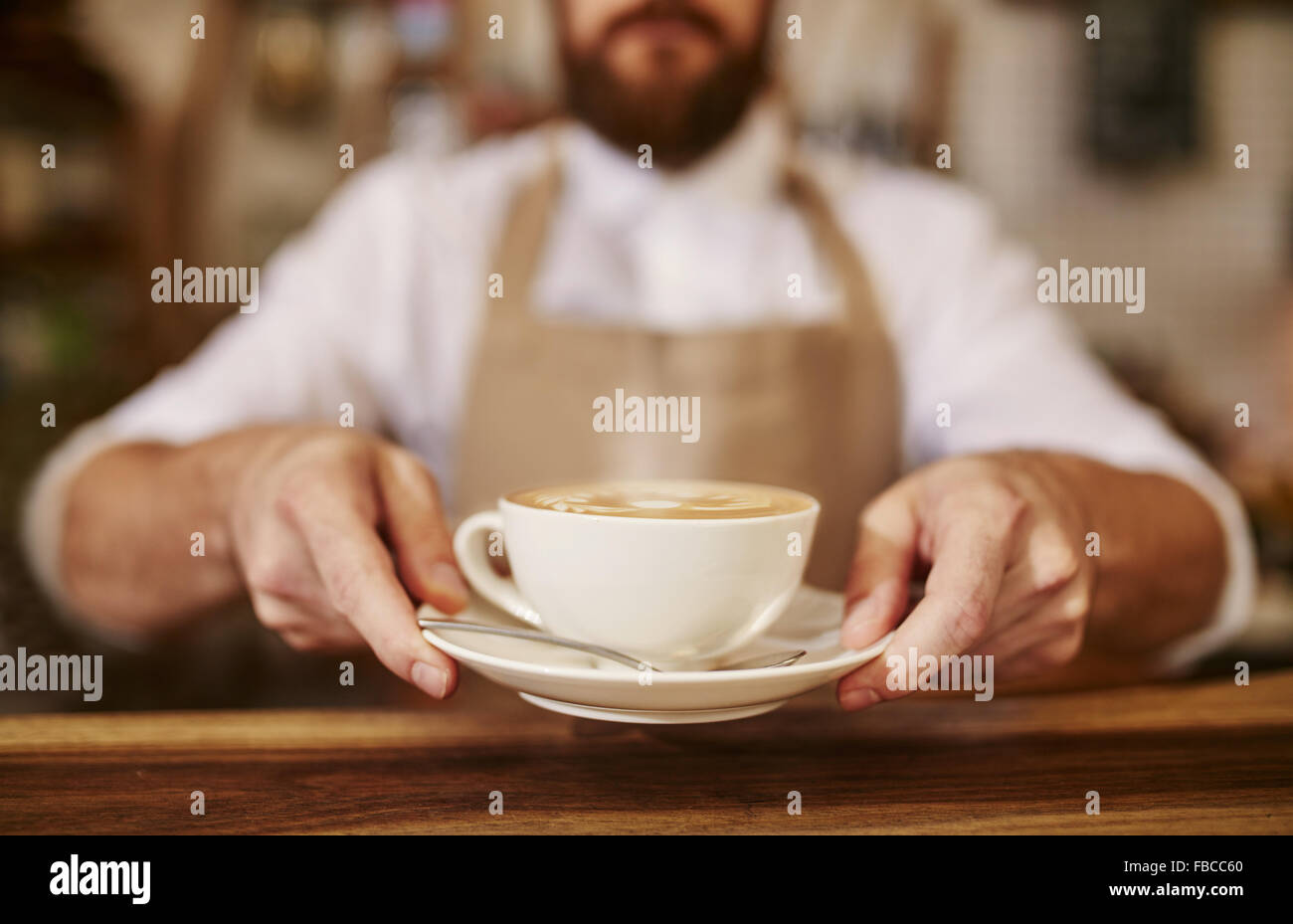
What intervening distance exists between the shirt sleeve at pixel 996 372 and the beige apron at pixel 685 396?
4.1 inches

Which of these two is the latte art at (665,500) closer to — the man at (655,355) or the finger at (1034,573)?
the finger at (1034,573)

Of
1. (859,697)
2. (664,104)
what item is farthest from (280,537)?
(664,104)

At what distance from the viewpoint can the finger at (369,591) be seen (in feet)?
1.32

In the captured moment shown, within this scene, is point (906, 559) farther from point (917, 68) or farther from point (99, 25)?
point (99, 25)

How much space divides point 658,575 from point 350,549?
164 mm

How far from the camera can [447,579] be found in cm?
48

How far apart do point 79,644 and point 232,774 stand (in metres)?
1.26

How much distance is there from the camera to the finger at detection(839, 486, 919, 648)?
44 cm
